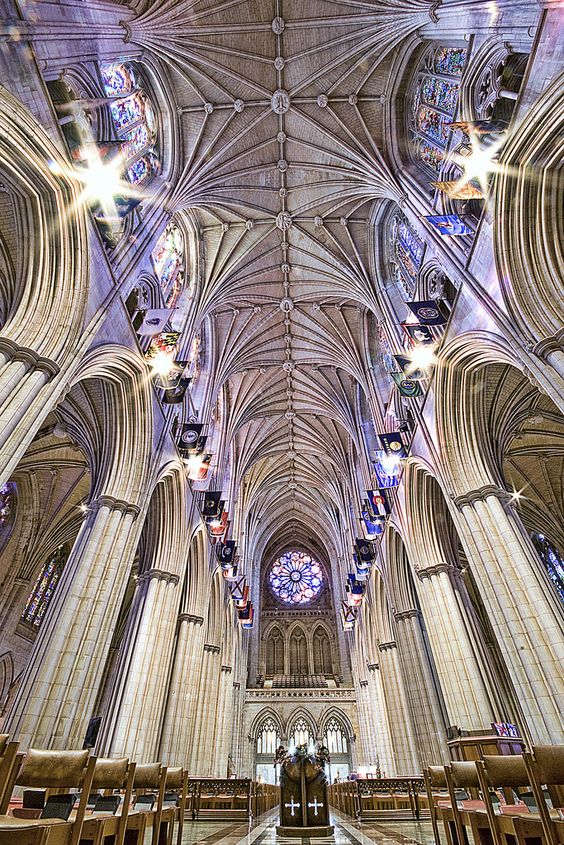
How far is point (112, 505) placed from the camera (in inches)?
413

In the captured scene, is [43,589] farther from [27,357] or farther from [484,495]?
[484,495]

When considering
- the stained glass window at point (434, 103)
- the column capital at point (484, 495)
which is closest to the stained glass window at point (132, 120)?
the stained glass window at point (434, 103)

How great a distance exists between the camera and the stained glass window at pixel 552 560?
19359 mm

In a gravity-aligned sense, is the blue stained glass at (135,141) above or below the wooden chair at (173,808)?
above

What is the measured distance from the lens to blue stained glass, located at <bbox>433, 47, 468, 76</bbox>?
11.4 meters

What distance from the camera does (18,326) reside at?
750 cm

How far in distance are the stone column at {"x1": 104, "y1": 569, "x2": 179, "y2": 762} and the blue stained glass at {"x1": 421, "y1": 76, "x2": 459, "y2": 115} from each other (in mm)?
15428

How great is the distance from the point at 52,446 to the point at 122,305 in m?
8.86

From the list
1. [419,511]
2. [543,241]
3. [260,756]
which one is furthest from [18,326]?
[260,756]

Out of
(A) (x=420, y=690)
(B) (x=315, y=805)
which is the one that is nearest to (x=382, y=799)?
(A) (x=420, y=690)

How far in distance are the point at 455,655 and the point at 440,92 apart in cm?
1534

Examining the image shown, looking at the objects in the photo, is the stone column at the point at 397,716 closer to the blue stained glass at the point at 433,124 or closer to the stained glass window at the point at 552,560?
the stained glass window at the point at 552,560

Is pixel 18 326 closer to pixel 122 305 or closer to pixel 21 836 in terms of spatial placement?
pixel 122 305

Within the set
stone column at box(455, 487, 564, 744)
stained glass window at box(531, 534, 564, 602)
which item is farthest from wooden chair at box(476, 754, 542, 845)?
stained glass window at box(531, 534, 564, 602)
